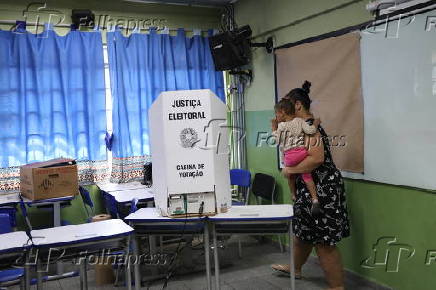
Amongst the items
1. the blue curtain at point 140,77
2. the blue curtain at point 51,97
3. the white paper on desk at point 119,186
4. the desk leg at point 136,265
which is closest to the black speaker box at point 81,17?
the blue curtain at point 51,97

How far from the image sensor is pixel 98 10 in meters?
4.66

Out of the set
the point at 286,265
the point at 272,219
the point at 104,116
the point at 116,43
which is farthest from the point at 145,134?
the point at 272,219

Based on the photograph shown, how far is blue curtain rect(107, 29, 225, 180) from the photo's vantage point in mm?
4633

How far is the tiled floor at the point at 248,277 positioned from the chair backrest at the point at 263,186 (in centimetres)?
60

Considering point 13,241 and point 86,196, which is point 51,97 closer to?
point 86,196

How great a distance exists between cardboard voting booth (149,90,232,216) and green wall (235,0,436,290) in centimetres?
138

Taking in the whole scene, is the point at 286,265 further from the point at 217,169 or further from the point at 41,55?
the point at 41,55

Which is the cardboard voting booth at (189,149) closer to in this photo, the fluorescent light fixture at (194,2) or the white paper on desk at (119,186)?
the white paper on desk at (119,186)

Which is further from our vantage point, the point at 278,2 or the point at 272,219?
the point at 278,2

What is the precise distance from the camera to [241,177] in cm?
453

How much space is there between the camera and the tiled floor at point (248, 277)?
336 centimetres

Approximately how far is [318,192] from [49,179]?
8.29 ft

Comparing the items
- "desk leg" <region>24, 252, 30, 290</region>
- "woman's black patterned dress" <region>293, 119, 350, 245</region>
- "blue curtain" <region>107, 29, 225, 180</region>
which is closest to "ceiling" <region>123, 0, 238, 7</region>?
"blue curtain" <region>107, 29, 225, 180</region>

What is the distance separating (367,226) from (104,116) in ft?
9.89
